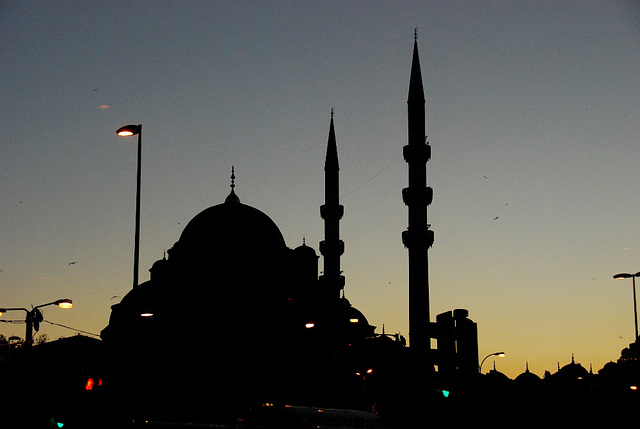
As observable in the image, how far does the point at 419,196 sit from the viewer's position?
5003 cm

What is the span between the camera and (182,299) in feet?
194

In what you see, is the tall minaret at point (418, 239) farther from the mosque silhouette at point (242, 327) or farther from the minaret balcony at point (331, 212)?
the minaret balcony at point (331, 212)

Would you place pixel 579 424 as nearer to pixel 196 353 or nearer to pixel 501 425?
pixel 501 425

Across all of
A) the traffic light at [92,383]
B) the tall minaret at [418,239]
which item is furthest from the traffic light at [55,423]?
the tall minaret at [418,239]

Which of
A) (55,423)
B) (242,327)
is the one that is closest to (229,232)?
(242,327)

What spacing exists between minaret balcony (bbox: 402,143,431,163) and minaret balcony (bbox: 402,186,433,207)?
1.68m

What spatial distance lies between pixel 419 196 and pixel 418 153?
2.50 metres

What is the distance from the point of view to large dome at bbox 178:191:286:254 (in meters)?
59.6

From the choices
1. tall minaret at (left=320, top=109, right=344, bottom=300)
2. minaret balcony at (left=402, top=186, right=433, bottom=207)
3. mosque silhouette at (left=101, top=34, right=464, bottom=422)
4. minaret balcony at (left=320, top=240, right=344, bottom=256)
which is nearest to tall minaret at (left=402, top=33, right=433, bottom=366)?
minaret balcony at (left=402, top=186, right=433, bottom=207)

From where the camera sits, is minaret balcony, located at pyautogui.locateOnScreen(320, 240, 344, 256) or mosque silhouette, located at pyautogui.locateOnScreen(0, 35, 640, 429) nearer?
mosque silhouette, located at pyautogui.locateOnScreen(0, 35, 640, 429)

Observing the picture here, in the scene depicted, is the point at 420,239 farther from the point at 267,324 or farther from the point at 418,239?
the point at 267,324

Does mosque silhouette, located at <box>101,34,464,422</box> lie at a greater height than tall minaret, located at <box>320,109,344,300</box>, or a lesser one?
lesser

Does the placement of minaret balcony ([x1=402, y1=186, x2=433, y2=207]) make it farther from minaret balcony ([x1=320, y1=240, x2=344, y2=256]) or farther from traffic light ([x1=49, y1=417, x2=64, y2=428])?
traffic light ([x1=49, y1=417, x2=64, y2=428])

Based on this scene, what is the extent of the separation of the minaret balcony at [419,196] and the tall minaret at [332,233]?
13.7 m
